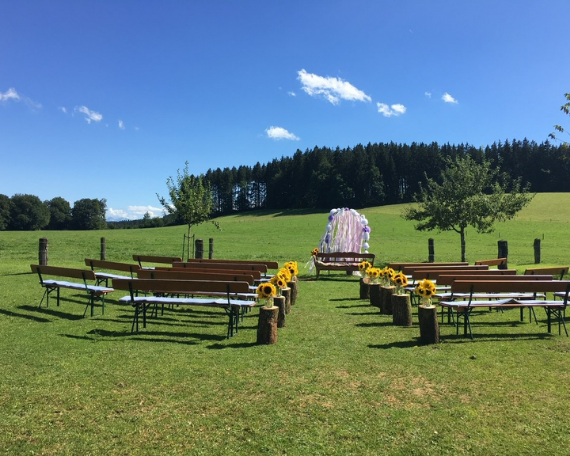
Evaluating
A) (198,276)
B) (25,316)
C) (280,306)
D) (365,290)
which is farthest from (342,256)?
(25,316)

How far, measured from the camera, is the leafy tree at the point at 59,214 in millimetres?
87688

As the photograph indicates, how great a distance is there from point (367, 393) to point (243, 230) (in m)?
45.1

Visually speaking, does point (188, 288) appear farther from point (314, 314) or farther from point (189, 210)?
point (189, 210)

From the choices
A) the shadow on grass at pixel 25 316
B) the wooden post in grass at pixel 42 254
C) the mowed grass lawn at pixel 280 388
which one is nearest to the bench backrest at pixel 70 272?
the mowed grass lawn at pixel 280 388

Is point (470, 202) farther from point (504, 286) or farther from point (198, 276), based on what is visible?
point (198, 276)

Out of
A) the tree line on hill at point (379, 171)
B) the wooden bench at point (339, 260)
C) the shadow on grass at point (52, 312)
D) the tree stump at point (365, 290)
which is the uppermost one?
the tree line on hill at point (379, 171)

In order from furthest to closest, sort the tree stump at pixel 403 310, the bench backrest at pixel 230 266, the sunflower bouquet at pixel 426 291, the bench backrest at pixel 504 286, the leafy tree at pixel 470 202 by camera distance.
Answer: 1. the leafy tree at pixel 470 202
2. the bench backrest at pixel 230 266
3. the tree stump at pixel 403 310
4. the bench backrest at pixel 504 286
5. the sunflower bouquet at pixel 426 291

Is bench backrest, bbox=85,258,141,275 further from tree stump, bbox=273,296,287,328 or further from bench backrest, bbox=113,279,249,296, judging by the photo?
tree stump, bbox=273,296,287,328

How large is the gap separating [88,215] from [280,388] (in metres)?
93.3

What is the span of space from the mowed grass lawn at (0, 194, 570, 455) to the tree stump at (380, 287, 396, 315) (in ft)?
1.97

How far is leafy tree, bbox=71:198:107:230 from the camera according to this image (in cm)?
8776

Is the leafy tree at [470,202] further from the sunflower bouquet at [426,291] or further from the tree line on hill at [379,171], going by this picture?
the tree line on hill at [379,171]

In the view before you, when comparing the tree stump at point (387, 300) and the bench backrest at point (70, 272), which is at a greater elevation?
the bench backrest at point (70, 272)

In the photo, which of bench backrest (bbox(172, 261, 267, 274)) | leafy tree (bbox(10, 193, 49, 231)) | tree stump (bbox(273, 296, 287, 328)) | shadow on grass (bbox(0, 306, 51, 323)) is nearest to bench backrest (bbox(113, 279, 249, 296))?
tree stump (bbox(273, 296, 287, 328))
